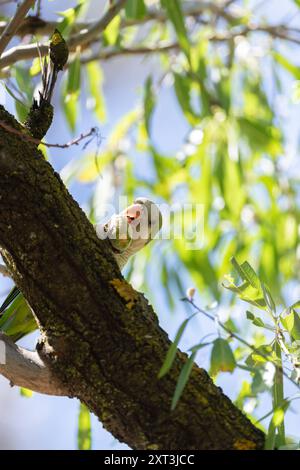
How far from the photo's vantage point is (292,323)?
6.00ft

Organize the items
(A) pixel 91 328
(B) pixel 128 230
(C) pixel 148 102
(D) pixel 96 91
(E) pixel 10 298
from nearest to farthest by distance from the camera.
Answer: (A) pixel 91 328
(E) pixel 10 298
(B) pixel 128 230
(C) pixel 148 102
(D) pixel 96 91

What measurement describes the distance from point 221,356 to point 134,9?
5.17 ft

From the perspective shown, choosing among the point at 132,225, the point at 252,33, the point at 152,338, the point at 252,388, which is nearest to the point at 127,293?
the point at 152,338

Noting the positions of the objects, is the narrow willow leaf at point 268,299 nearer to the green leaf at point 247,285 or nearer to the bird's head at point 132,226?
the green leaf at point 247,285

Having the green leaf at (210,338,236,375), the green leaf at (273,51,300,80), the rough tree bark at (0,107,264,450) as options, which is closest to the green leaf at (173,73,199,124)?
the green leaf at (273,51,300,80)

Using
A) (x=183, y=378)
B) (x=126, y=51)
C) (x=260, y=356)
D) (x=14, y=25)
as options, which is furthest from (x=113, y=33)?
(x=183, y=378)

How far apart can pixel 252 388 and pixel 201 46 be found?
8.53 feet

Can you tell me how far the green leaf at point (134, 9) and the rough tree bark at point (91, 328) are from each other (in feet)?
3.70

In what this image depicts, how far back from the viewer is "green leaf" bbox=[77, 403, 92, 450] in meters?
2.45

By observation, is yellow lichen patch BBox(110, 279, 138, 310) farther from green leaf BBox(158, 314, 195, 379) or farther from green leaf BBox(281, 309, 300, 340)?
green leaf BBox(281, 309, 300, 340)

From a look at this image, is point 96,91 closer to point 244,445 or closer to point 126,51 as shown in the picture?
point 126,51

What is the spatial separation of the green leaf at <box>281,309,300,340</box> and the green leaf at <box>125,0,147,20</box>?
1.40 meters

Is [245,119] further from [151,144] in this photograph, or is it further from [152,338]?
[152,338]

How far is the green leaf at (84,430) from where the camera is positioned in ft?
8.05
